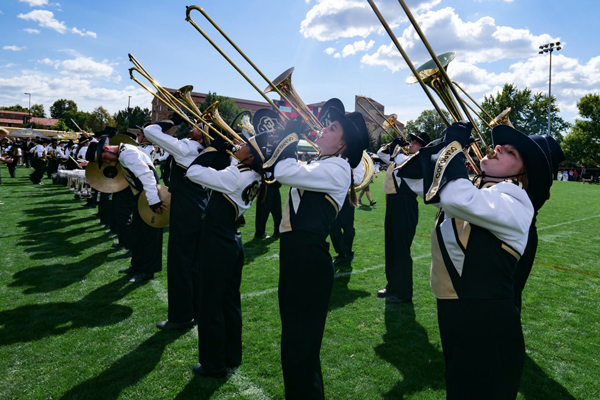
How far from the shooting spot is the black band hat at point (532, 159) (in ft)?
6.61

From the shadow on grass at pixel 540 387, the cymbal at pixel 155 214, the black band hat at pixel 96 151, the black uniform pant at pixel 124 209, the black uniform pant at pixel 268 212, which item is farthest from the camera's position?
the black uniform pant at pixel 268 212

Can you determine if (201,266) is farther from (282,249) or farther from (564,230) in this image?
(564,230)

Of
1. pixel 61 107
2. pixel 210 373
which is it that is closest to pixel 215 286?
pixel 210 373

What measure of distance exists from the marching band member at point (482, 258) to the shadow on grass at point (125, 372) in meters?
2.60

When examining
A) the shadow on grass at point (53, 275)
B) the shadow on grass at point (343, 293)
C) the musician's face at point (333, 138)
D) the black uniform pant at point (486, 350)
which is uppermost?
the musician's face at point (333, 138)

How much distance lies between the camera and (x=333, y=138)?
283 cm

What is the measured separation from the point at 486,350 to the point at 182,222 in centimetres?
338

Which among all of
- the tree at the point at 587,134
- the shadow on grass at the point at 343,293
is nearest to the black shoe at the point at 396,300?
the shadow on grass at the point at 343,293

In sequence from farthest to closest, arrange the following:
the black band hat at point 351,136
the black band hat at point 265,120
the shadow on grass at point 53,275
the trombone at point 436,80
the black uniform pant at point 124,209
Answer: the black uniform pant at point 124,209
the shadow on grass at point 53,275
the black band hat at point 265,120
the black band hat at point 351,136
the trombone at point 436,80

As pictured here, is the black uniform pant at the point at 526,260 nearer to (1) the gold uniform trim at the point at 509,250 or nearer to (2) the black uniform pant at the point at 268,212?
(1) the gold uniform trim at the point at 509,250

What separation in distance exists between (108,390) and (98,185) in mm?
4773

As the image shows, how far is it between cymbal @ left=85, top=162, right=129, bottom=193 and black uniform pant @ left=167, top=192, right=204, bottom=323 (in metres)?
3.42

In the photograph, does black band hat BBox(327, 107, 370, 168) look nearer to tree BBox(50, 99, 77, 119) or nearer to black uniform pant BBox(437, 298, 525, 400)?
black uniform pant BBox(437, 298, 525, 400)

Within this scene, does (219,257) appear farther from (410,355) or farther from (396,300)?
(396,300)
